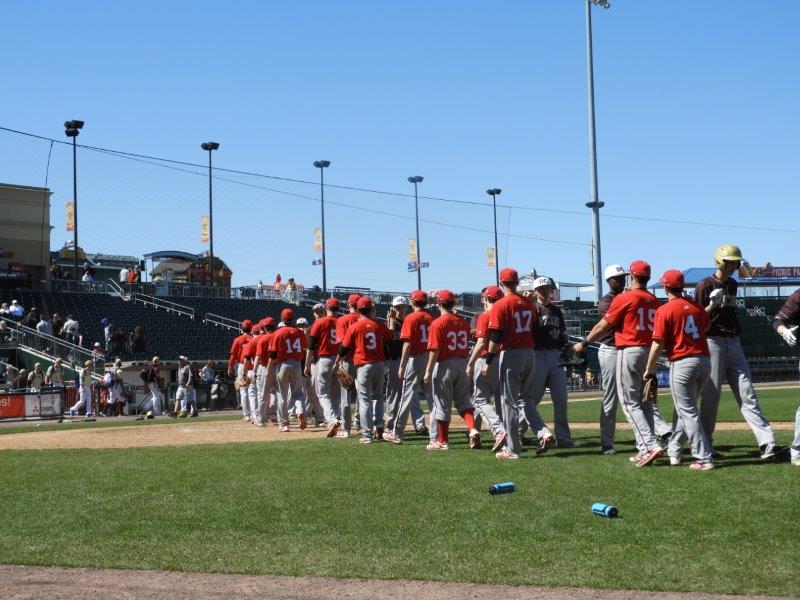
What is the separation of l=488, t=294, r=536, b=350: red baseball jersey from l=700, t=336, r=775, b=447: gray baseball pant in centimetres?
206

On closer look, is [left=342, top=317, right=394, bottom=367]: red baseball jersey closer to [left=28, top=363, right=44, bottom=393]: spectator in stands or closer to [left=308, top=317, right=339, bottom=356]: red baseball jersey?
[left=308, top=317, right=339, bottom=356]: red baseball jersey

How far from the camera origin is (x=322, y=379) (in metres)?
16.6

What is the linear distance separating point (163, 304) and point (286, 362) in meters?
24.3

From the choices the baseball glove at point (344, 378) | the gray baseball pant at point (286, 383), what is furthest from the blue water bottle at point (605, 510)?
the gray baseball pant at point (286, 383)

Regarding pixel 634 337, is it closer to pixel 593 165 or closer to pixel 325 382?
pixel 325 382

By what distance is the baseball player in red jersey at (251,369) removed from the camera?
2075 centimetres

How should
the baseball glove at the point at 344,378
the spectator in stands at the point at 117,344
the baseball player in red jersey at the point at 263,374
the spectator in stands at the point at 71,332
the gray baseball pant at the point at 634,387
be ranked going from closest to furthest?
the gray baseball pant at the point at 634,387
the baseball glove at the point at 344,378
the baseball player in red jersey at the point at 263,374
the spectator in stands at the point at 71,332
the spectator in stands at the point at 117,344

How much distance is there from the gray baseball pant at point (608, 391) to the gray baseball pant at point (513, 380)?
0.80 metres

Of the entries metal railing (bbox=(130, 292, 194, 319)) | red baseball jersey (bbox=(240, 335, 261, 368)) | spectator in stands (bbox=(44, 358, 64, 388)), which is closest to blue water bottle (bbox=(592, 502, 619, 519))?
red baseball jersey (bbox=(240, 335, 261, 368))

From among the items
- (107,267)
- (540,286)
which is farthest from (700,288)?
(107,267)

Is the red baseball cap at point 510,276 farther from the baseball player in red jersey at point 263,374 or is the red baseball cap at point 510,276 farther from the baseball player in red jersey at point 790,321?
the baseball player in red jersey at point 263,374

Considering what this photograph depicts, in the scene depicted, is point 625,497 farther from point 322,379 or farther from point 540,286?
point 322,379

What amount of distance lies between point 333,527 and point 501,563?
5.76 ft

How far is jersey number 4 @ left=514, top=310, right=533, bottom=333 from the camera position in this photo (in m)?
11.2
